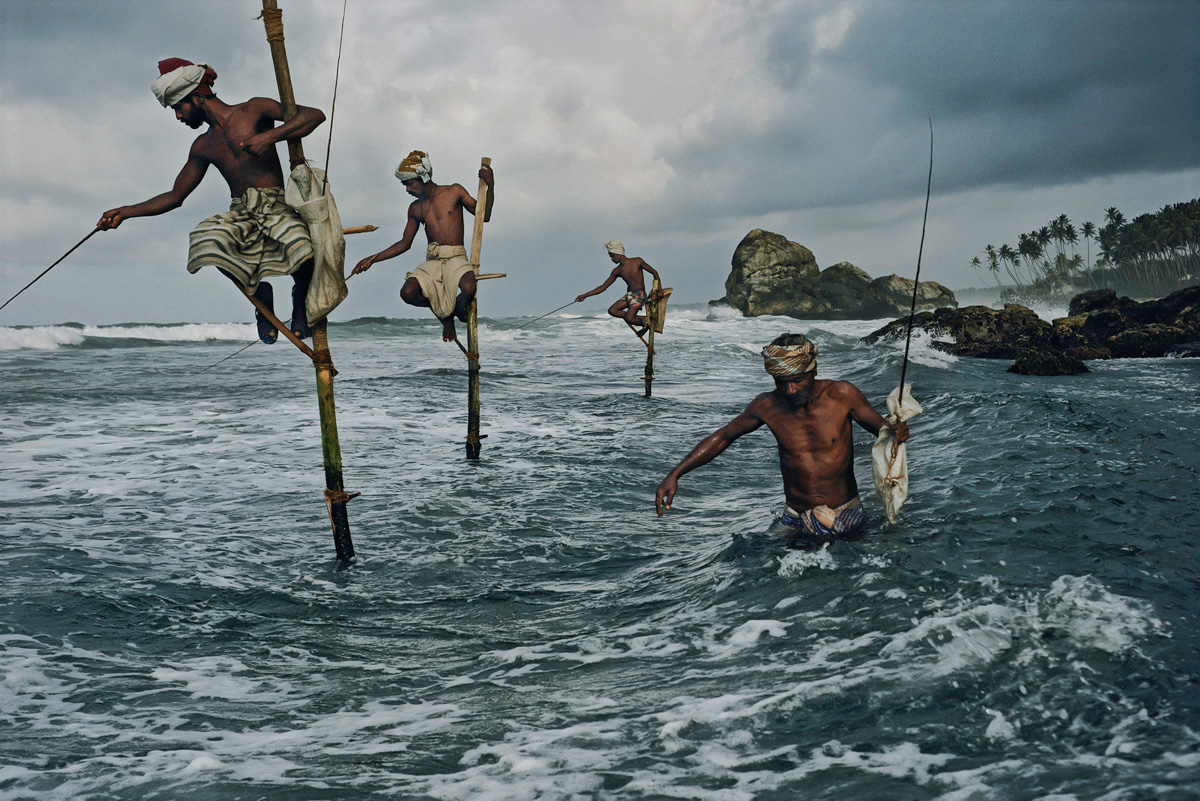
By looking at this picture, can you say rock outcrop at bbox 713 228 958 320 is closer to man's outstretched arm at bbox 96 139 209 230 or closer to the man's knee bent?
the man's knee bent

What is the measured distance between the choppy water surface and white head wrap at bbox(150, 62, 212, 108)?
3558 millimetres

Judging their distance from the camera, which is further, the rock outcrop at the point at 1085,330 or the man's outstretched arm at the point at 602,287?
the rock outcrop at the point at 1085,330

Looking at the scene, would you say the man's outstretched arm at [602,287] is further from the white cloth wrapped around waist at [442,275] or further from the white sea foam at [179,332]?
the white sea foam at [179,332]

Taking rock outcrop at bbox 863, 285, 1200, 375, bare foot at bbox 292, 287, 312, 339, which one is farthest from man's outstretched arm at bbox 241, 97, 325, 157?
rock outcrop at bbox 863, 285, 1200, 375

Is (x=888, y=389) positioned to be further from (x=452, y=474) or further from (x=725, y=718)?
(x=725, y=718)

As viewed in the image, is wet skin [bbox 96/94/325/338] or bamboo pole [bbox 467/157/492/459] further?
bamboo pole [bbox 467/157/492/459]

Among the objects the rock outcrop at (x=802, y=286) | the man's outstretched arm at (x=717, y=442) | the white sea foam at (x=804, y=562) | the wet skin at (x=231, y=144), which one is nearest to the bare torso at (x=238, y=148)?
the wet skin at (x=231, y=144)

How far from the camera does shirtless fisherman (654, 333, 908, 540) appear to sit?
219 inches

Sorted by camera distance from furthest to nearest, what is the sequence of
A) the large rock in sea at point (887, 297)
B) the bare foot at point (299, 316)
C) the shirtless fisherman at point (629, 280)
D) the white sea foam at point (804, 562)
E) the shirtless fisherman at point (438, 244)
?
the large rock in sea at point (887, 297)
the shirtless fisherman at point (629, 280)
the shirtless fisherman at point (438, 244)
the bare foot at point (299, 316)
the white sea foam at point (804, 562)

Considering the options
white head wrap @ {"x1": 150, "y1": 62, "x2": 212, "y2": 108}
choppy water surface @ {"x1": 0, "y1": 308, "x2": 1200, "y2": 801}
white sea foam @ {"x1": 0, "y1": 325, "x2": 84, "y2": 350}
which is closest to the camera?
choppy water surface @ {"x1": 0, "y1": 308, "x2": 1200, "y2": 801}

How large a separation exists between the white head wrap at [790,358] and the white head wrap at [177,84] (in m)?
4.14

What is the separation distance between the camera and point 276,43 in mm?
6105

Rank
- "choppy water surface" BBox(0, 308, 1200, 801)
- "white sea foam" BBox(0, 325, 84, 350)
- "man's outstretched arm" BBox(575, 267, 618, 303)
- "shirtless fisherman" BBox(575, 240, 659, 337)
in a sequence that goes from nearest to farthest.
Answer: "choppy water surface" BBox(0, 308, 1200, 801), "man's outstretched arm" BBox(575, 267, 618, 303), "shirtless fisherman" BBox(575, 240, 659, 337), "white sea foam" BBox(0, 325, 84, 350)

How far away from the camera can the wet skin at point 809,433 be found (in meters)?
5.70
